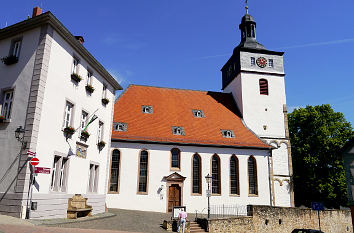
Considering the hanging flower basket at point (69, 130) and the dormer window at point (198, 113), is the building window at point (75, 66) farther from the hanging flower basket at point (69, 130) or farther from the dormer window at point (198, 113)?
the dormer window at point (198, 113)

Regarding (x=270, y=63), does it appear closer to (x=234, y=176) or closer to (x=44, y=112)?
(x=234, y=176)

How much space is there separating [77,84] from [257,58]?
2124cm

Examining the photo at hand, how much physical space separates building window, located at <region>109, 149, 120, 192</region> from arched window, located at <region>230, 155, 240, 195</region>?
9.83 meters

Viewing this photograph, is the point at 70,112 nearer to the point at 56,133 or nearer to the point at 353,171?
the point at 56,133

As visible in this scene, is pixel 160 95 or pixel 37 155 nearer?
pixel 37 155

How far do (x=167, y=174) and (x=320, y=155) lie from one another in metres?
19.2

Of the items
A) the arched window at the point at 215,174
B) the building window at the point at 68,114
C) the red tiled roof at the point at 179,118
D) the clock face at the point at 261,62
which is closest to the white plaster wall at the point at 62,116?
the building window at the point at 68,114

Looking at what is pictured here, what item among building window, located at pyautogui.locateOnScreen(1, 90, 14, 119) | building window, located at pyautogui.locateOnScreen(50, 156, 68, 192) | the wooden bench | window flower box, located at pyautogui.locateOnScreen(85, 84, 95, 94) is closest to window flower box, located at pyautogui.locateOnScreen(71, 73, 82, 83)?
window flower box, located at pyautogui.locateOnScreen(85, 84, 95, 94)

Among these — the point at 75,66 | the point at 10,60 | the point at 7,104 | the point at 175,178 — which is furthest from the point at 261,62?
the point at 7,104

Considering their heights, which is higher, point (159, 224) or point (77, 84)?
point (77, 84)

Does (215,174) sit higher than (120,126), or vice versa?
(120,126)

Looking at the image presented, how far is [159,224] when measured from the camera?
633 inches

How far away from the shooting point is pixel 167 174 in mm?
22625

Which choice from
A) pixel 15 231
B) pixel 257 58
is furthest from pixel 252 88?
Result: pixel 15 231
